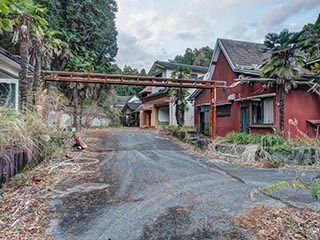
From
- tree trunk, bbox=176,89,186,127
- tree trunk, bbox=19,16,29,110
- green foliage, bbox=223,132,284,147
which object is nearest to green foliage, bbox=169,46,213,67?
tree trunk, bbox=176,89,186,127

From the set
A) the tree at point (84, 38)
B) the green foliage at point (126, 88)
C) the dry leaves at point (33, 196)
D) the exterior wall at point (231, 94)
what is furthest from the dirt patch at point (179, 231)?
the green foliage at point (126, 88)

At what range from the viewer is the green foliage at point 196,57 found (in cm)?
4284

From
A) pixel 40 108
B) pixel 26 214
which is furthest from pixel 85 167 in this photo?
pixel 26 214

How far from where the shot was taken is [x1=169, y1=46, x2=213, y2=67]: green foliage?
141 feet

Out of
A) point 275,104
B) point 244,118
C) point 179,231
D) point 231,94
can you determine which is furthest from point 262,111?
point 179,231

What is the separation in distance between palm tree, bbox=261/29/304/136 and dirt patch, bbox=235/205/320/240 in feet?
20.6

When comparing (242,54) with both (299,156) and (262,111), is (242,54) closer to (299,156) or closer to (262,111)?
(262,111)

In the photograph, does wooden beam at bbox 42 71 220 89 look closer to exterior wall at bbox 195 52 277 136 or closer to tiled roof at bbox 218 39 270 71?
exterior wall at bbox 195 52 277 136

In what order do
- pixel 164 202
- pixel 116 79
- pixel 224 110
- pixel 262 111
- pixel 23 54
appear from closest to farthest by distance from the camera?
pixel 164 202
pixel 23 54
pixel 262 111
pixel 116 79
pixel 224 110

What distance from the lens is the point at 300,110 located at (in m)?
10.5

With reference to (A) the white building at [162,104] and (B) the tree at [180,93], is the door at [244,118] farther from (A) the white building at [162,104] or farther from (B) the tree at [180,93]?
(A) the white building at [162,104]

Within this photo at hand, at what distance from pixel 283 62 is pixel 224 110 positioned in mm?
5426

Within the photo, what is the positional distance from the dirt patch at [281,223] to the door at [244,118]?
872 centimetres

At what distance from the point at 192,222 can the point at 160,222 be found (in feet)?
1.59
